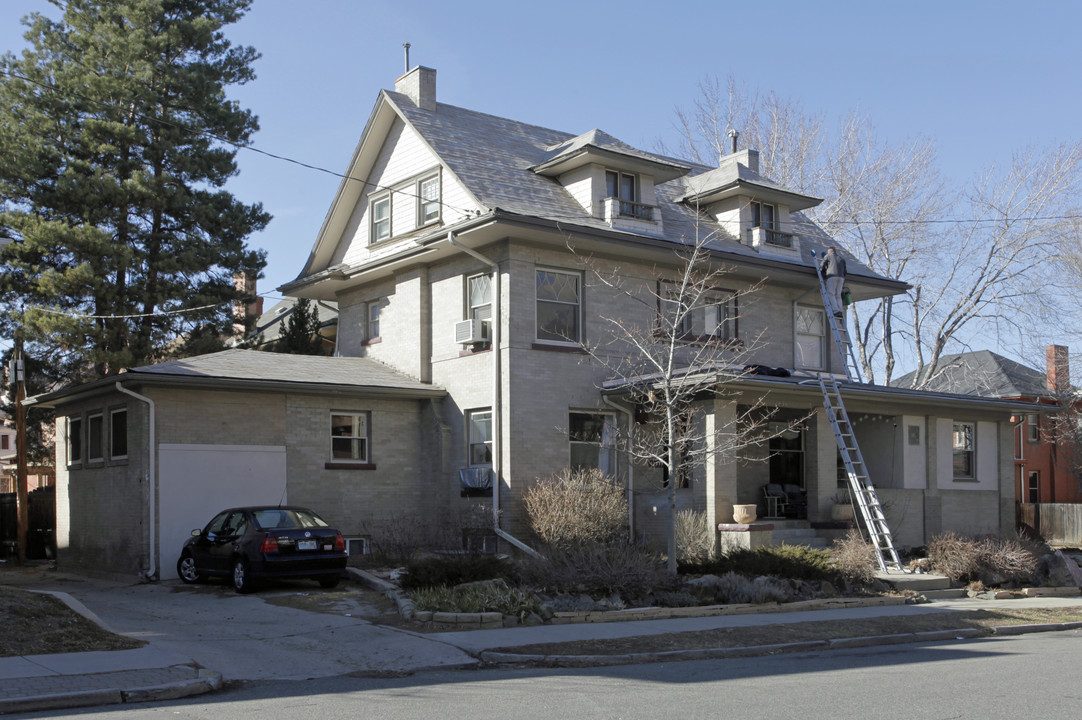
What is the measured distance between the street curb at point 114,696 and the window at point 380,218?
16586 mm

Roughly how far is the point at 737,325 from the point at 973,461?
679cm

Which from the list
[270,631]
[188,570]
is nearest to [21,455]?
[188,570]

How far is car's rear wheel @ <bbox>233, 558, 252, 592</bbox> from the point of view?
1672 centimetres

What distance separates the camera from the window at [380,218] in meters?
25.6

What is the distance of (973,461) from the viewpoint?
25625 millimetres

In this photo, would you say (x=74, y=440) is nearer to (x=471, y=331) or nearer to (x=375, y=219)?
(x=375, y=219)

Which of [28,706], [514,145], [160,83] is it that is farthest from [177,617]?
[160,83]

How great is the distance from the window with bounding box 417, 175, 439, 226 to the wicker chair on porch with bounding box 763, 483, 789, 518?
10009 millimetres

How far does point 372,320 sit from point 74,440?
742cm

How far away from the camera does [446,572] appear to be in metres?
15.6


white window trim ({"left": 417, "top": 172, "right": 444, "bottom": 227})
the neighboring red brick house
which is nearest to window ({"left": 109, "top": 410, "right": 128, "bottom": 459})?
white window trim ({"left": 417, "top": 172, "right": 444, "bottom": 227})

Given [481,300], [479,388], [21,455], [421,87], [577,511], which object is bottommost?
[577,511]

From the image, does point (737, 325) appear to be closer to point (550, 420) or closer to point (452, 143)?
point (550, 420)

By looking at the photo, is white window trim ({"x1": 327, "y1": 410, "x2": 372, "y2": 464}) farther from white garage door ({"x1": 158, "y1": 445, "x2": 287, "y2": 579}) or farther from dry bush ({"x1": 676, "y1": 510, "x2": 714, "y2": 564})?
dry bush ({"x1": 676, "y1": 510, "x2": 714, "y2": 564})
